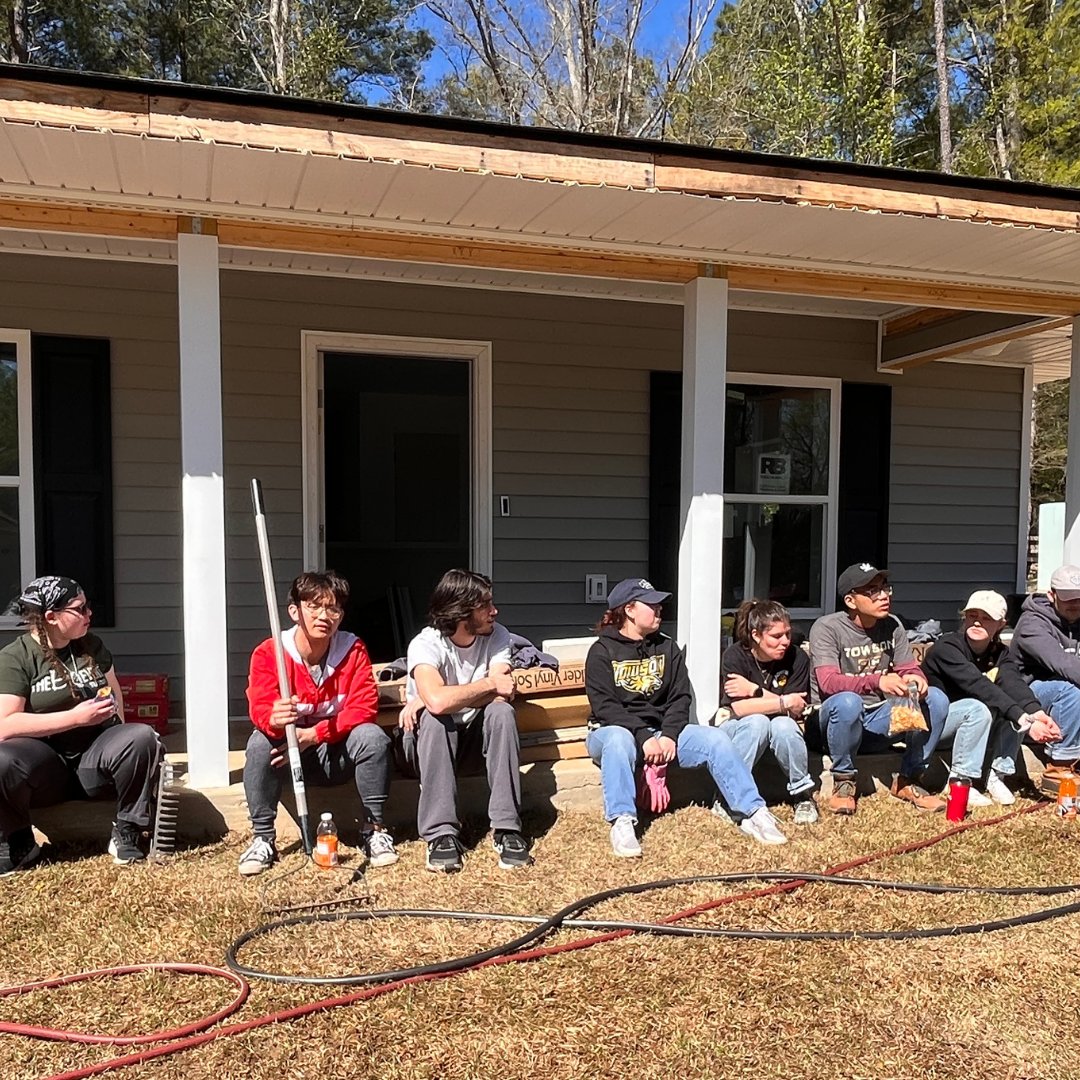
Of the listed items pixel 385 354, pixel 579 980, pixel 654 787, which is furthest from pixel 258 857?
pixel 385 354

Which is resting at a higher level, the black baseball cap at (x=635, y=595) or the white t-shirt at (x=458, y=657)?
the black baseball cap at (x=635, y=595)

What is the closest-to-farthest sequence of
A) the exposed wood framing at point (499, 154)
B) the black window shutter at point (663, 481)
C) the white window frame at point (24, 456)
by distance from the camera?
1. the exposed wood framing at point (499, 154)
2. the white window frame at point (24, 456)
3. the black window shutter at point (663, 481)

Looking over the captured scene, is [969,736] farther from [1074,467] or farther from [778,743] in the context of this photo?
[1074,467]

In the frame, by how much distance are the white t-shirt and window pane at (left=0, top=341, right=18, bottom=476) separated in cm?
248

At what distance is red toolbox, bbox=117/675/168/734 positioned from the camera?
159 inches

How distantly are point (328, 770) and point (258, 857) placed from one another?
0.34m

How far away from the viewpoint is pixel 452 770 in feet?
10.1

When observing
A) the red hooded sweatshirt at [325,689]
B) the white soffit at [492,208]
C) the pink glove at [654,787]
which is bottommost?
the pink glove at [654,787]

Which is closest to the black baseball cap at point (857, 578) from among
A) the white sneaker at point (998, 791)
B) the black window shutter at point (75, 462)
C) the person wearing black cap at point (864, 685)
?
the person wearing black cap at point (864, 685)

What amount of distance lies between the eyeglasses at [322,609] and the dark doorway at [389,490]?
9.67 ft

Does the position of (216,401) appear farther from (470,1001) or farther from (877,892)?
(877,892)

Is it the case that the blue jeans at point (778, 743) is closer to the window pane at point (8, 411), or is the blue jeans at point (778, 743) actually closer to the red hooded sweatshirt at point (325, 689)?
the red hooded sweatshirt at point (325, 689)

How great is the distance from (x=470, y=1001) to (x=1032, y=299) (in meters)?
3.82

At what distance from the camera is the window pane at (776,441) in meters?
5.52
